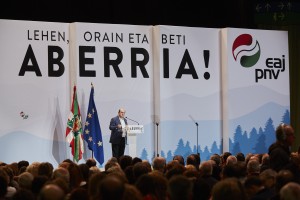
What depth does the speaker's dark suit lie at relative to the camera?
1430cm

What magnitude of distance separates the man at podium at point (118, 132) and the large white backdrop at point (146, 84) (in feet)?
0.73

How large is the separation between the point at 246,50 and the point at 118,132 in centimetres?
366

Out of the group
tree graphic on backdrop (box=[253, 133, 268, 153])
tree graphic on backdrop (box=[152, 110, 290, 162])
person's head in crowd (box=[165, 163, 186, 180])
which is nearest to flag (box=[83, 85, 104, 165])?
tree graphic on backdrop (box=[152, 110, 290, 162])

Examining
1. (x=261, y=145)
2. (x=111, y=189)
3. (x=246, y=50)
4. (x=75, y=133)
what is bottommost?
(x=261, y=145)

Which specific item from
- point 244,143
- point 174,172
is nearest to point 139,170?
point 174,172

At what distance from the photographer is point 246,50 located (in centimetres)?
1598

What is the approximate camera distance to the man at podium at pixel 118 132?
14289 mm

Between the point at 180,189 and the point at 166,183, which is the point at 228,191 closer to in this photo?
the point at 180,189

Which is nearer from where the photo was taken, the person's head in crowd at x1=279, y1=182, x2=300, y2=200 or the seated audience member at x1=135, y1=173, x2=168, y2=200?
the person's head in crowd at x1=279, y1=182, x2=300, y2=200

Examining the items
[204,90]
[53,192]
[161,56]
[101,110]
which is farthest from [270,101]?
[53,192]

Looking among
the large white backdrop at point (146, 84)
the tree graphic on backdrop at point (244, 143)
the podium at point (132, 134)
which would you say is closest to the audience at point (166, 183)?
the large white backdrop at point (146, 84)

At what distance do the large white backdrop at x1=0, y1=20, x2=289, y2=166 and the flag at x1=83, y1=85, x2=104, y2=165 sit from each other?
156mm

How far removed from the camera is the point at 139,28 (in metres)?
15.0

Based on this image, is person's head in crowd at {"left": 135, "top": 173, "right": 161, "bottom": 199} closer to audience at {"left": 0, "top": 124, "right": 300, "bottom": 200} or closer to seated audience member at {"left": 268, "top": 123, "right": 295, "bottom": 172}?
audience at {"left": 0, "top": 124, "right": 300, "bottom": 200}
